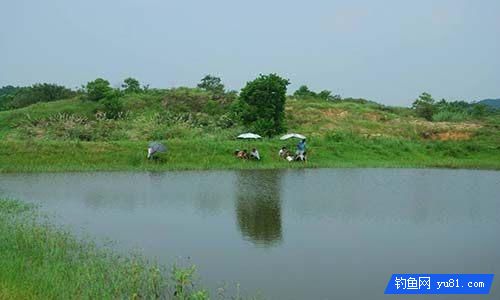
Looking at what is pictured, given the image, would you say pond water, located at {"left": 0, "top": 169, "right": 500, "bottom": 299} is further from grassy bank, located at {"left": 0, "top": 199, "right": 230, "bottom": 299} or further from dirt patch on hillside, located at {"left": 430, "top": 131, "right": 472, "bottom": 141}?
dirt patch on hillside, located at {"left": 430, "top": 131, "right": 472, "bottom": 141}

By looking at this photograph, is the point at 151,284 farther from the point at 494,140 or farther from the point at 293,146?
the point at 494,140

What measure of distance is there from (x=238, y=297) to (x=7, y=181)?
16551mm

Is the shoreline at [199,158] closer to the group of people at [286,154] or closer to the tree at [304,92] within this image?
the group of people at [286,154]

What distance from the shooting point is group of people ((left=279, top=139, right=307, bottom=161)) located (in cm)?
2823

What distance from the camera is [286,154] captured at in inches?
1128

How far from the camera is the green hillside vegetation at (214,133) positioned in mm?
26828

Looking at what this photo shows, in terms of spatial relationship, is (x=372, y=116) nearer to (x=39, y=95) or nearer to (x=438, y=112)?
(x=438, y=112)

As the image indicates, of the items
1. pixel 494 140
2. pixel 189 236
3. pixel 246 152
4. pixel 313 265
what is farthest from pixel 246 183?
pixel 494 140

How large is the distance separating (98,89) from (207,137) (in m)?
17.9

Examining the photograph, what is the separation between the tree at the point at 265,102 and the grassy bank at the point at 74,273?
77.6ft

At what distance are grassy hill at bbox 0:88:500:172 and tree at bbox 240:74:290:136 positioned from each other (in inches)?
67.8

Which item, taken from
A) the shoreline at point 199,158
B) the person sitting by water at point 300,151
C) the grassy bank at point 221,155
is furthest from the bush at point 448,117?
the person sitting by water at point 300,151

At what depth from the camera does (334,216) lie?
604 inches

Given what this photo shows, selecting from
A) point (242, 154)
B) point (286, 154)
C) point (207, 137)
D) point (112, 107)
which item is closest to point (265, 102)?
point (207, 137)
